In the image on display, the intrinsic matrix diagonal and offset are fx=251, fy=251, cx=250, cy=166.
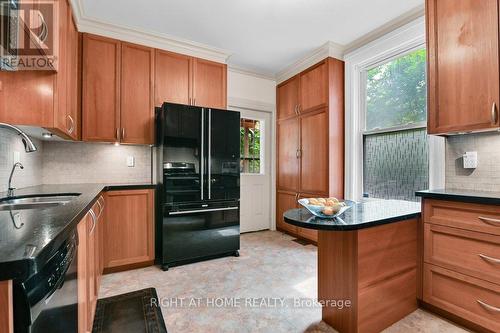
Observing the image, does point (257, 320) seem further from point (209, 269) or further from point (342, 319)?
point (209, 269)

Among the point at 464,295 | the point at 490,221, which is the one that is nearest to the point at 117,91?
the point at 490,221

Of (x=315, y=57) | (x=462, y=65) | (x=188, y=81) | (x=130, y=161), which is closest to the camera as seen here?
(x=462, y=65)

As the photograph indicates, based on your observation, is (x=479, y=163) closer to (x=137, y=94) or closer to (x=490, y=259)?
(x=490, y=259)

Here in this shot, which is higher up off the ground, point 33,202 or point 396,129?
point 396,129

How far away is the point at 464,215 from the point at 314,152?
1.92m

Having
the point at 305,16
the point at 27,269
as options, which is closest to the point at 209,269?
the point at 27,269

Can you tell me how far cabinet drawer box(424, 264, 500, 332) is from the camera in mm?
1558

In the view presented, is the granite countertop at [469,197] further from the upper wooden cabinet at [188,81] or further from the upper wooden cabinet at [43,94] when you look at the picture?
the upper wooden cabinet at [43,94]

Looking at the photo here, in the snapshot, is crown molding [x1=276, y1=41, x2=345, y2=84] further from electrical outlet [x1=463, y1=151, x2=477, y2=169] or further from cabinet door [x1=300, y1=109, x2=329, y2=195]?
electrical outlet [x1=463, y1=151, x2=477, y2=169]

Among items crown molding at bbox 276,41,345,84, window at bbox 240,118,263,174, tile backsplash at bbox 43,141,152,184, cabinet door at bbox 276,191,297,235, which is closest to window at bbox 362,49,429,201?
crown molding at bbox 276,41,345,84

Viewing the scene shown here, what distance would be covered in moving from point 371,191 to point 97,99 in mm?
3287

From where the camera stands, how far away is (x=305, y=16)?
263 centimetres

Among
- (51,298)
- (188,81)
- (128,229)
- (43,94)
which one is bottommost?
(128,229)

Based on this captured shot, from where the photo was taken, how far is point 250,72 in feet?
13.4
